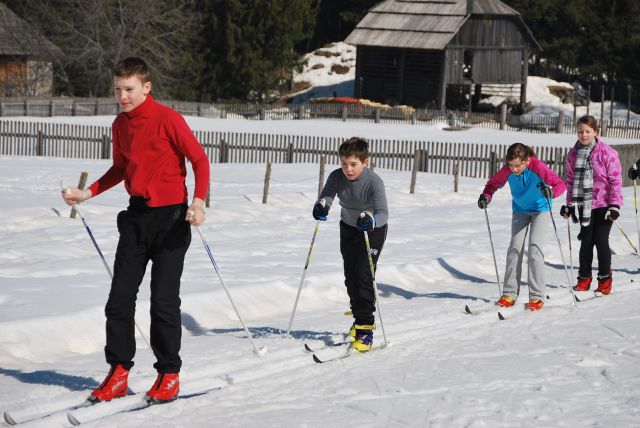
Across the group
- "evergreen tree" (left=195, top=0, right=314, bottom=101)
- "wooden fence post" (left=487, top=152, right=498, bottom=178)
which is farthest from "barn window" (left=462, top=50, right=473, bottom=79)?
"wooden fence post" (left=487, top=152, right=498, bottom=178)

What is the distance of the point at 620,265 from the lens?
42.9 feet

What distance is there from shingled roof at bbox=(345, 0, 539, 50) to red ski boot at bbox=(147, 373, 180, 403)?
47.5 metres

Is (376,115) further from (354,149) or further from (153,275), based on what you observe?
(153,275)

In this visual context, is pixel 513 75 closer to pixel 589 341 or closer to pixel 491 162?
pixel 491 162

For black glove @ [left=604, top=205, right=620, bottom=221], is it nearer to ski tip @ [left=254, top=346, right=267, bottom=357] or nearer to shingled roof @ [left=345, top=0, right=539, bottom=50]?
ski tip @ [left=254, top=346, right=267, bottom=357]

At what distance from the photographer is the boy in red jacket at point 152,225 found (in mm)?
5887

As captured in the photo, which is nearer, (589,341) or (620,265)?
(589,341)

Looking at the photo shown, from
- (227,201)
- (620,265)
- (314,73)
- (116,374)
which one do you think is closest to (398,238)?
(620,265)

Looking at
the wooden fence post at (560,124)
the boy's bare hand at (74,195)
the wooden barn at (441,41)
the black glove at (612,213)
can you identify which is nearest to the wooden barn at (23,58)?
the wooden barn at (441,41)

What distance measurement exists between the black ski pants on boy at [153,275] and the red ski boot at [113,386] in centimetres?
4

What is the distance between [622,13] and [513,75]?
607cm

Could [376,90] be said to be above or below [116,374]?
above

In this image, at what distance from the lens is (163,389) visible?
5984mm

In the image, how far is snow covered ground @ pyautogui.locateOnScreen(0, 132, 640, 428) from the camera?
20.2 ft
